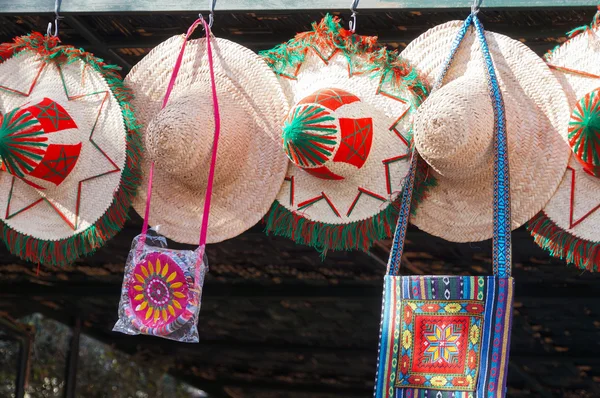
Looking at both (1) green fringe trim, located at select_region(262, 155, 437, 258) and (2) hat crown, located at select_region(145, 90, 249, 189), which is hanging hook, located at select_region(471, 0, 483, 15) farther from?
(2) hat crown, located at select_region(145, 90, 249, 189)

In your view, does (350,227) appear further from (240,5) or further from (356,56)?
(240,5)

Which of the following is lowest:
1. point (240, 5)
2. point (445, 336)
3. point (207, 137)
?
point (445, 336)

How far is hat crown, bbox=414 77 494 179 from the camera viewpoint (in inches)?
109

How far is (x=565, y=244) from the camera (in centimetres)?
285

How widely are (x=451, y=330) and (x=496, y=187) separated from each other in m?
0.40

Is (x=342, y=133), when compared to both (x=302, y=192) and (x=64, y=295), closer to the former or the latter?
(x=302, y=192)

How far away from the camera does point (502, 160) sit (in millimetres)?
2812

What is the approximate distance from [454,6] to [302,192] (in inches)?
27.3

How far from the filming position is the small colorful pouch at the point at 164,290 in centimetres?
295

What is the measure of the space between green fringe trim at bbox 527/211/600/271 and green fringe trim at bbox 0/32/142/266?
1.23 meters

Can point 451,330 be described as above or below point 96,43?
below

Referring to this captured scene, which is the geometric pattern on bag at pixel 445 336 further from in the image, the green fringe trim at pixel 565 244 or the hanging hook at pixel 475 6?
the hanging hook at pixel 475 6

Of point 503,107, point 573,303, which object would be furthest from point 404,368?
point 573,303

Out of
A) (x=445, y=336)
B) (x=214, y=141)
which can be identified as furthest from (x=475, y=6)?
(x=445, y=336)
